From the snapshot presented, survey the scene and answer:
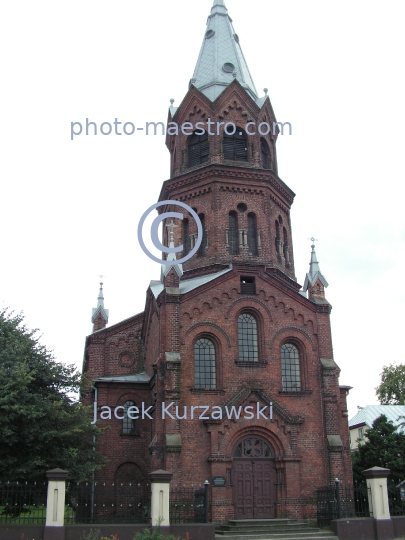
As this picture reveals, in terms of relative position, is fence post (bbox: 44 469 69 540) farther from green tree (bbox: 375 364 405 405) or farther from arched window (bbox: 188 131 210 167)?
green tree (bbox: 375 364 405 405)

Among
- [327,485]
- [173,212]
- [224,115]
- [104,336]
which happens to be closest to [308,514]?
[327,485]

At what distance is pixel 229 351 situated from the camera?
89.4ft

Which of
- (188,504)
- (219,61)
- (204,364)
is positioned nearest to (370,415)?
(204,364)

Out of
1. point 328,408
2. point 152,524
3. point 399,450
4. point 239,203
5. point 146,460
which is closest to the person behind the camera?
point 152,524

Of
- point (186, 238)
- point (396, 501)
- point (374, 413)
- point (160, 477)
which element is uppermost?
point (186, 238)

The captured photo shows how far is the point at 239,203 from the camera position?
1302 inches

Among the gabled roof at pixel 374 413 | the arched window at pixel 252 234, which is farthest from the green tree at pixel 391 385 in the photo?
the arched window at pixel 252 234

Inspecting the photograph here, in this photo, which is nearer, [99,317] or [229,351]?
[229,351]

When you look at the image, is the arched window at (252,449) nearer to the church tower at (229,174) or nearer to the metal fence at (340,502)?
the metal fence at (340,502)

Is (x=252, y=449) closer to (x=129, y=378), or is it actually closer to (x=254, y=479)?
(x=254, y=479)

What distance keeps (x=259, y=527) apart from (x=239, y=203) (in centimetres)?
1671

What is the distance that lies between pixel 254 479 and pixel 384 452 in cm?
933

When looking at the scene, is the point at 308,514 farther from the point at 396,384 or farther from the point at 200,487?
the point at 396,384

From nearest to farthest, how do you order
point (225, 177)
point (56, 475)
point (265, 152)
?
point (56, 475)
point (225, 177)
point (265, 152)
